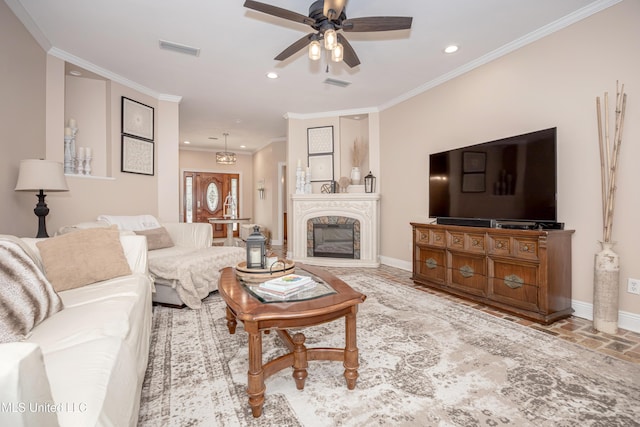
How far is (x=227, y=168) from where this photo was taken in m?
8.86

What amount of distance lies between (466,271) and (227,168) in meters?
7.43

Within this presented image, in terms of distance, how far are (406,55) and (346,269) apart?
3089 millimetres

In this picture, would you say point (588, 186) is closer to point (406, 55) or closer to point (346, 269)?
point (406, 55)

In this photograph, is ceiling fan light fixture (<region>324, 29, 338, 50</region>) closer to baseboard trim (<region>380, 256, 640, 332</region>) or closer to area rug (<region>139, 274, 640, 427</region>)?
area rug (<region>139, 274, 640, 427</region>)

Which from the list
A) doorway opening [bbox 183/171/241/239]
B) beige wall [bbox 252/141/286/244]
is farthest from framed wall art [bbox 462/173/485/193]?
doorway opening [bbox 183/171/241/239]

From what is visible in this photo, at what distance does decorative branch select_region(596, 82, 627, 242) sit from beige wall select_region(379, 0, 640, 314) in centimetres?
7

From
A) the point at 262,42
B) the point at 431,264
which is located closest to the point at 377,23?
the point at 262,42

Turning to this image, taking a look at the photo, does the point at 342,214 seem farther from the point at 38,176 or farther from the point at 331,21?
the point at 38,176

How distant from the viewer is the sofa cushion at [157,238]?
3355 mm

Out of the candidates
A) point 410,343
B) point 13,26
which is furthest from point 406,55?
point 13,26

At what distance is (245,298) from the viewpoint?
1546 millimetres

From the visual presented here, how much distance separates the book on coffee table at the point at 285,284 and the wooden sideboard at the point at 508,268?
2022 millimetres

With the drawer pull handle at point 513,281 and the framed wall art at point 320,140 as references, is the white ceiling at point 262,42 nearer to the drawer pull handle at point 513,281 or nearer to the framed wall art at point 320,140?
the framed wall art at point 320,140

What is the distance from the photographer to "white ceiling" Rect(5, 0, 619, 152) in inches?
101
